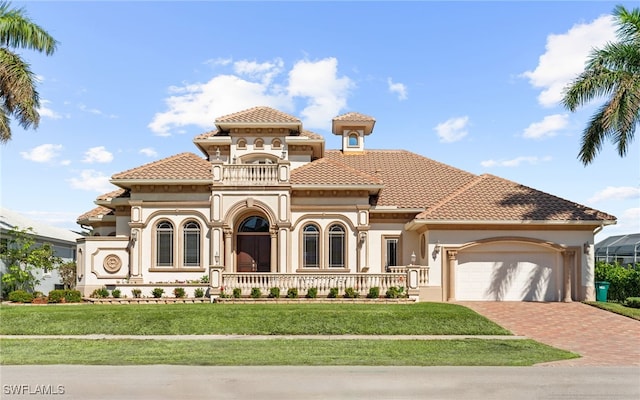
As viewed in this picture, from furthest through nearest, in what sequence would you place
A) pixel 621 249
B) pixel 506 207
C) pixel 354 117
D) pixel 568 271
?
pixel 621 249 → pixel 354 117 → pixel 506 207 → pixel 568 271

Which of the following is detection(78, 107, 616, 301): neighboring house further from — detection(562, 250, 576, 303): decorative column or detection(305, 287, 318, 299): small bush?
detection(305, 287, 318, 299): small bush

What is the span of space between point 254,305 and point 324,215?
6.28 m

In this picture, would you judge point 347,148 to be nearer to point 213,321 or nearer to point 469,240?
point 469,240

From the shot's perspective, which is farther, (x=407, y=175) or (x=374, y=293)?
(x=407, y=175)

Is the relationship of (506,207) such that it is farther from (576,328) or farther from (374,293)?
(576,328)

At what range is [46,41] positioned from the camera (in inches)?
999

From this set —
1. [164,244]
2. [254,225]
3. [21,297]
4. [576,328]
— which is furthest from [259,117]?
[576,328]

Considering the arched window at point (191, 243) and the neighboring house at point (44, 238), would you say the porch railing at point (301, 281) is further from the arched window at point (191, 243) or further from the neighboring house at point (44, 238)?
the neighboring house at point (44, 238)

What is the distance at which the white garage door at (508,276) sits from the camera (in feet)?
82.6

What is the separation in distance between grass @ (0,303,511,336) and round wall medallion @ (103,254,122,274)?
5.75 m

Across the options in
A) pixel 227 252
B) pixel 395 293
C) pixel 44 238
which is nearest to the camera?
pixel 395 293

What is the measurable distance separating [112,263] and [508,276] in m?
17.4

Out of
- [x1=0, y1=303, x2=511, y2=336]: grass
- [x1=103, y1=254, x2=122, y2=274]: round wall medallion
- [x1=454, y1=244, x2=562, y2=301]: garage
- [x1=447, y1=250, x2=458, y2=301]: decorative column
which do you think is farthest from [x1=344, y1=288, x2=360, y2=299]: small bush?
[x1=103, y1=254, x2=122, y2=274]: round wall medallion

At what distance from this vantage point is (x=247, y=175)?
2656 cm
